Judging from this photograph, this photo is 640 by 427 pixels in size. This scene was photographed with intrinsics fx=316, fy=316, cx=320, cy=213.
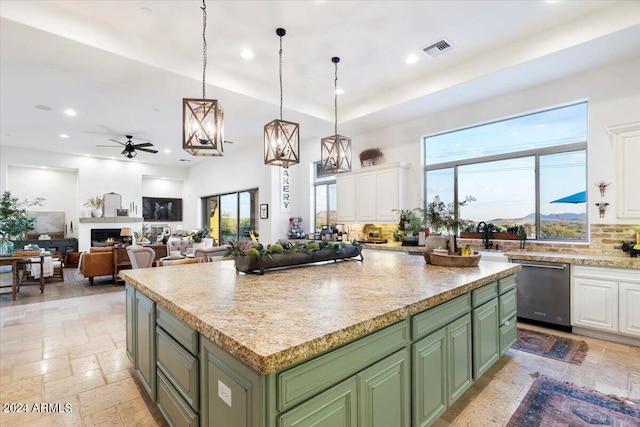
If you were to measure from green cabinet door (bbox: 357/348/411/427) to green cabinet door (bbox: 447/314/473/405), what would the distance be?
20.2 inches

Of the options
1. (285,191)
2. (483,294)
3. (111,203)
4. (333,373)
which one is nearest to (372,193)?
(285,191)

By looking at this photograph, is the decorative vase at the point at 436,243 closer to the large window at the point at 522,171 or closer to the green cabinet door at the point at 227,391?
the large window at the point at 522,171

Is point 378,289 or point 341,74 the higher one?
point 341,74

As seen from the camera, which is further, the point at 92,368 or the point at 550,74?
the point at 550,74

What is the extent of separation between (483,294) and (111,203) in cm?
1155

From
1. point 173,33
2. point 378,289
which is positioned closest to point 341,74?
point 173,33

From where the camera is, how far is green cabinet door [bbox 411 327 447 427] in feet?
5.82

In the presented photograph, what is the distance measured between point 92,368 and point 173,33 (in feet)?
12.1

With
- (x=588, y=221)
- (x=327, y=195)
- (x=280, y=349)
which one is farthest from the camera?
(x=327, y=195)

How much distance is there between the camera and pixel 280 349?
1.08m

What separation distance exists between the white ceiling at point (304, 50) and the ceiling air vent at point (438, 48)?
66mm

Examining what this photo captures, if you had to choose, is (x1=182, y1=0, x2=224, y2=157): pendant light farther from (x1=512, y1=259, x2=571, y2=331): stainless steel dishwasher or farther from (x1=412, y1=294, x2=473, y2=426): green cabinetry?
(x1=512, y1=259, x2=571, y2=331): stainless steel dishwasher

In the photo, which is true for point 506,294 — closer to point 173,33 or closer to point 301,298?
point 301,298

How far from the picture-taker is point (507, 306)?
2.90m
